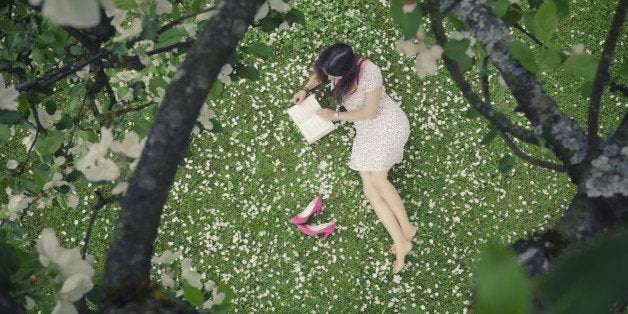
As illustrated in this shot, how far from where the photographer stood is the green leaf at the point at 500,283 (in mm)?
388

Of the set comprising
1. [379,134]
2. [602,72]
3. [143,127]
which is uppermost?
[143,127]

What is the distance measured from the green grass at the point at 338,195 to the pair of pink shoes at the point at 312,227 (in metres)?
0.11

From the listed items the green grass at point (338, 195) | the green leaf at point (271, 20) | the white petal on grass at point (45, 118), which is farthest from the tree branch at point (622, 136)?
the green grass at point (338, 195)

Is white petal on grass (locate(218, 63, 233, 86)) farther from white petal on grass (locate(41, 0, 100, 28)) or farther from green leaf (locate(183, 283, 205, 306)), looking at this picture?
white petal on grass (locate(41, 0, 100, 28))

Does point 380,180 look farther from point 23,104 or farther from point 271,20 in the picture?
point 23,104

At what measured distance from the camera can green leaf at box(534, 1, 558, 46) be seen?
1522mm

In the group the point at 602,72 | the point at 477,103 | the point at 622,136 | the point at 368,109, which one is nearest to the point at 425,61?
the point at 477,103

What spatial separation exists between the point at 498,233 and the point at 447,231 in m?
0.56

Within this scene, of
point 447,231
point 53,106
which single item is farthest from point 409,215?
point 53,106

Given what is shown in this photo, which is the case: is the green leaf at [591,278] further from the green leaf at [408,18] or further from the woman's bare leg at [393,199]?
the woman's bare leg at [393,199]

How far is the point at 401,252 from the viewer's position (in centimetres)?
470

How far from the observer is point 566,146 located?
1.69 meters

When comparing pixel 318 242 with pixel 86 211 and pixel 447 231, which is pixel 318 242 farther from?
pixel 86 211

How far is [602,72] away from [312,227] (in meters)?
3.68
